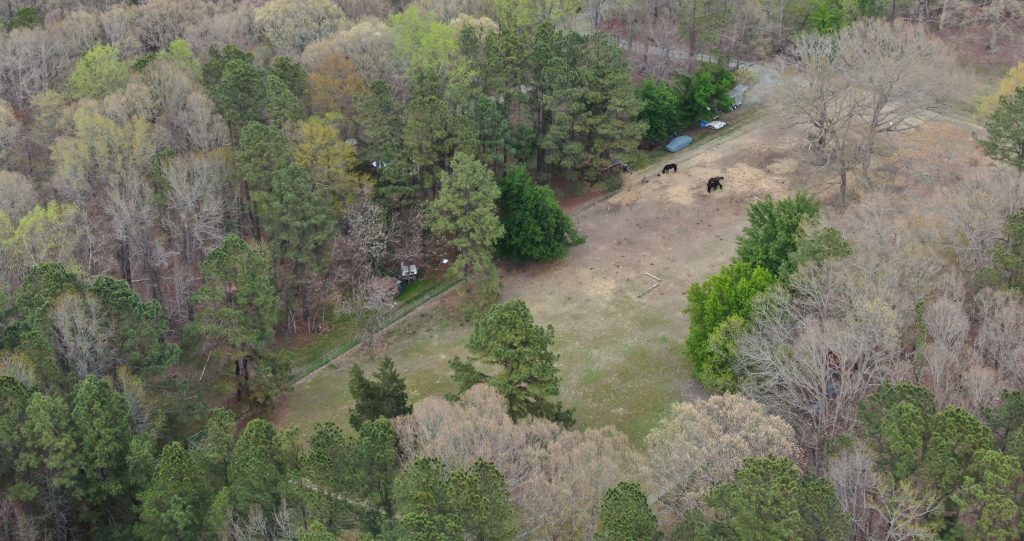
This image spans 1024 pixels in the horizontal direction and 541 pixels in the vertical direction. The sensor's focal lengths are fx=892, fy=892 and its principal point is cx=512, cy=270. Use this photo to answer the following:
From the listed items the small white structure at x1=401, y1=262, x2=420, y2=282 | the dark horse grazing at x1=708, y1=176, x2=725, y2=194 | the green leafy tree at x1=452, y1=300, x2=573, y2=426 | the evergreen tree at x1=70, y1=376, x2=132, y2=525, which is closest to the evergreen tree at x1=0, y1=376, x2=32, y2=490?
the evergreen tree at x1=70, y1=376, x2=132, y2=525

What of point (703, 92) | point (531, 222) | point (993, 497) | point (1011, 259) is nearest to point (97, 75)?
point (531, 222)

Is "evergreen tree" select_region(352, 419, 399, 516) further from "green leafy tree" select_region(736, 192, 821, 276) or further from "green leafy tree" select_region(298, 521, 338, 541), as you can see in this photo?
"green leafy tree" select_region(736, 192, 821, 276)

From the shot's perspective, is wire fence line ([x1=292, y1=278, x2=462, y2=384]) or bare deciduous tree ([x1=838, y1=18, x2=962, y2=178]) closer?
wire fence line ([x1=292, y1=278, x2=462, y2=384])

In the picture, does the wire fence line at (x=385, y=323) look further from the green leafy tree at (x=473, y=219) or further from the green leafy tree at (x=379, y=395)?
the green leafy tree at (x=379, y=395)

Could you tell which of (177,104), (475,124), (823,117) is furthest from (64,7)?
(823,117)

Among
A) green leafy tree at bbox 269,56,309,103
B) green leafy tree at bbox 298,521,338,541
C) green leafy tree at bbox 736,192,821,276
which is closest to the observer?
green leafy tree at bbox 298,521,338,541
